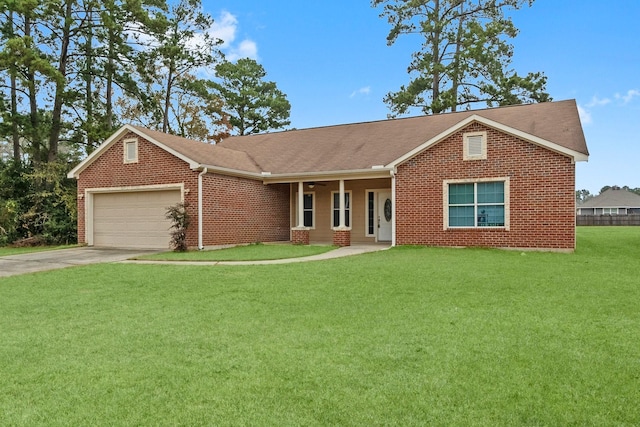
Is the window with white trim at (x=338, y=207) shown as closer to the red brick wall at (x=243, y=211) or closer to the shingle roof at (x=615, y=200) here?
the red brick wall at (x=243, y=211)

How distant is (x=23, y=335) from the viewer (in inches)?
211

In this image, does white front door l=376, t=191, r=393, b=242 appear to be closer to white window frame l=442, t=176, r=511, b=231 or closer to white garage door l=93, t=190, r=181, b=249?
white window frame l=442, t=176, r=511, b=231

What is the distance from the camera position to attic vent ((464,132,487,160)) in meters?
14.5

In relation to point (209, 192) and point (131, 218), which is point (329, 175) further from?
point (131, 218)

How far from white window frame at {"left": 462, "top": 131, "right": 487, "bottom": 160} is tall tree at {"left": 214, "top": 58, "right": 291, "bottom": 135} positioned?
25.0 m

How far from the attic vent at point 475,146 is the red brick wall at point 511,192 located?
13cm

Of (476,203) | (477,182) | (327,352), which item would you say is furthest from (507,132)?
(327,352)

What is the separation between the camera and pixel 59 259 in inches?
539

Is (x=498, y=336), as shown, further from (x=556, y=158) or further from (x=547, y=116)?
(x=547, y=116)

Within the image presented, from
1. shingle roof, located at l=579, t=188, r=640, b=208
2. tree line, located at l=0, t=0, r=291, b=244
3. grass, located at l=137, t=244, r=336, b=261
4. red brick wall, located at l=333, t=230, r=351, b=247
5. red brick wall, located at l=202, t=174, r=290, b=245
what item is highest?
tree line, located at l=0, t=0, r=291, b=244

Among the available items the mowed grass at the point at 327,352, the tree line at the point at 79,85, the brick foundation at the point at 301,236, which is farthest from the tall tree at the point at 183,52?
the mowed grass at the point at 327,352

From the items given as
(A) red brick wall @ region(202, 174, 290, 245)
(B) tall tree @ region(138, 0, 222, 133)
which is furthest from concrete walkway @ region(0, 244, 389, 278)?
(B) tall tree @ region(138, 0, 222, 133)

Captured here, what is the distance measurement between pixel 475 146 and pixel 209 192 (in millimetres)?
8811

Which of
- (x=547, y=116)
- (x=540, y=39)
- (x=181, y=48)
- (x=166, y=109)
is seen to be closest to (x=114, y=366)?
(x=547, y=116)
